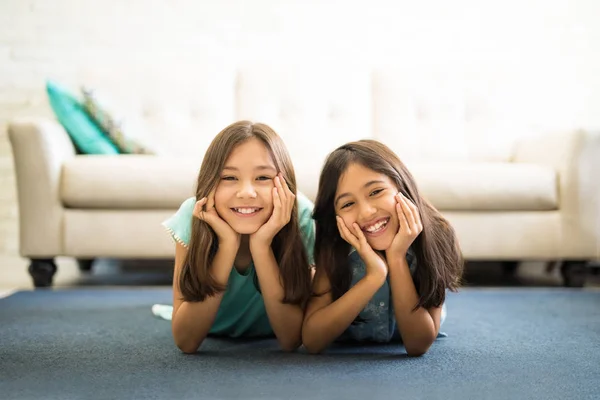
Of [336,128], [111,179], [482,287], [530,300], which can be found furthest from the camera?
[336,128]

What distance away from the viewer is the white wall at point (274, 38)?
321cm

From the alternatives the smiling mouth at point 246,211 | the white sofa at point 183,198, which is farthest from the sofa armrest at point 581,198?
the smiling mouth at point 246,211

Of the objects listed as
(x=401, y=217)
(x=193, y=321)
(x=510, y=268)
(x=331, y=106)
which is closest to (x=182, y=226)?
(x=193, y=321)

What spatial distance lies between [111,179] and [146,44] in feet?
4.33

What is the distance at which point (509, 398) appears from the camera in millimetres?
880

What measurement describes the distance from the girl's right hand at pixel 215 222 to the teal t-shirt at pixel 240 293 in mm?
89

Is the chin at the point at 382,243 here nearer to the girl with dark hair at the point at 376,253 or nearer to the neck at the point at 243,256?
the girl with dark hair at the point at 376,253

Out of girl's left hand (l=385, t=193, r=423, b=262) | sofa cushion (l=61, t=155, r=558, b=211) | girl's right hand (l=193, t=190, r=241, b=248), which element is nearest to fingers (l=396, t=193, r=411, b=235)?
girl's left hand (l=385, t=193, r=423, b=262)

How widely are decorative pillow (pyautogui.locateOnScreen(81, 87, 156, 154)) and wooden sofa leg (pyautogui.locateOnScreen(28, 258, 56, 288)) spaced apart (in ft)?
1.79

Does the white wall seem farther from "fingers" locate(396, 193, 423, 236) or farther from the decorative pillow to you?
"fingers" locate(396, 193, 423, 236)

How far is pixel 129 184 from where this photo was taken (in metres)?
2.16

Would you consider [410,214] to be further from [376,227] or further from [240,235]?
[240,235]

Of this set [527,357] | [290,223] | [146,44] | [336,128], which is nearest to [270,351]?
[290,223]

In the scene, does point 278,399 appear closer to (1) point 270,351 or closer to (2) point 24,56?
(1) point 270,351
